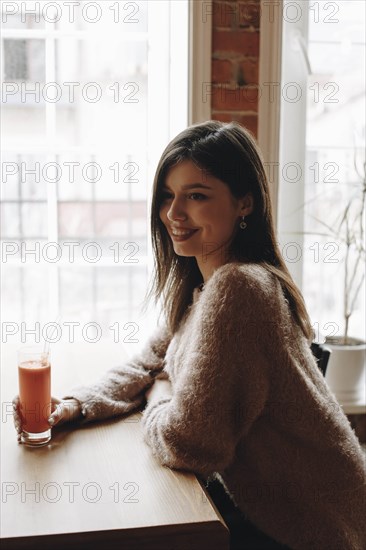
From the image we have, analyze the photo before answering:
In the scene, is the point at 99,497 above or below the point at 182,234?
below

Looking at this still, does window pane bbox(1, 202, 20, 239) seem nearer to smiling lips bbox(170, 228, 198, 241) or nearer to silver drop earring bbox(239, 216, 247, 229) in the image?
smiling lips bbox(170, 228, 198, 241)

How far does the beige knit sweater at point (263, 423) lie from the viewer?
123 centimetres

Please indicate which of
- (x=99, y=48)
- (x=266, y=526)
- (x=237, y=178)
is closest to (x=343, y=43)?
(x=99, y=48)

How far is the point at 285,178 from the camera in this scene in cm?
267

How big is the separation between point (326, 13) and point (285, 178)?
67 cm

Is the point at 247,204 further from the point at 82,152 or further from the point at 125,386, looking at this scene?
the point at 82,152

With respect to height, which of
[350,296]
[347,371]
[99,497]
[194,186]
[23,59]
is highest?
[23,59]

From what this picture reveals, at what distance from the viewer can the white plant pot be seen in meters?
2.49

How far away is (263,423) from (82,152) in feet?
→ 5.46

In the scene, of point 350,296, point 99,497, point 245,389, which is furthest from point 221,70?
point 99,497

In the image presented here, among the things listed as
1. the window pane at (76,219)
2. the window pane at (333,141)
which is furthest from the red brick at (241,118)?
the window pane at (76,219)

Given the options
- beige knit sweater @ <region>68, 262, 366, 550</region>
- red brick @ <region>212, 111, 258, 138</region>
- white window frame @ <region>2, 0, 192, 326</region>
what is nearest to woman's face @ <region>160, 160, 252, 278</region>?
beige knit sweater @ <region>68, 262, 366, 550</region>

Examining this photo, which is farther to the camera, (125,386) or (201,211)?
(125,386)

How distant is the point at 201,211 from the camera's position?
149cm
